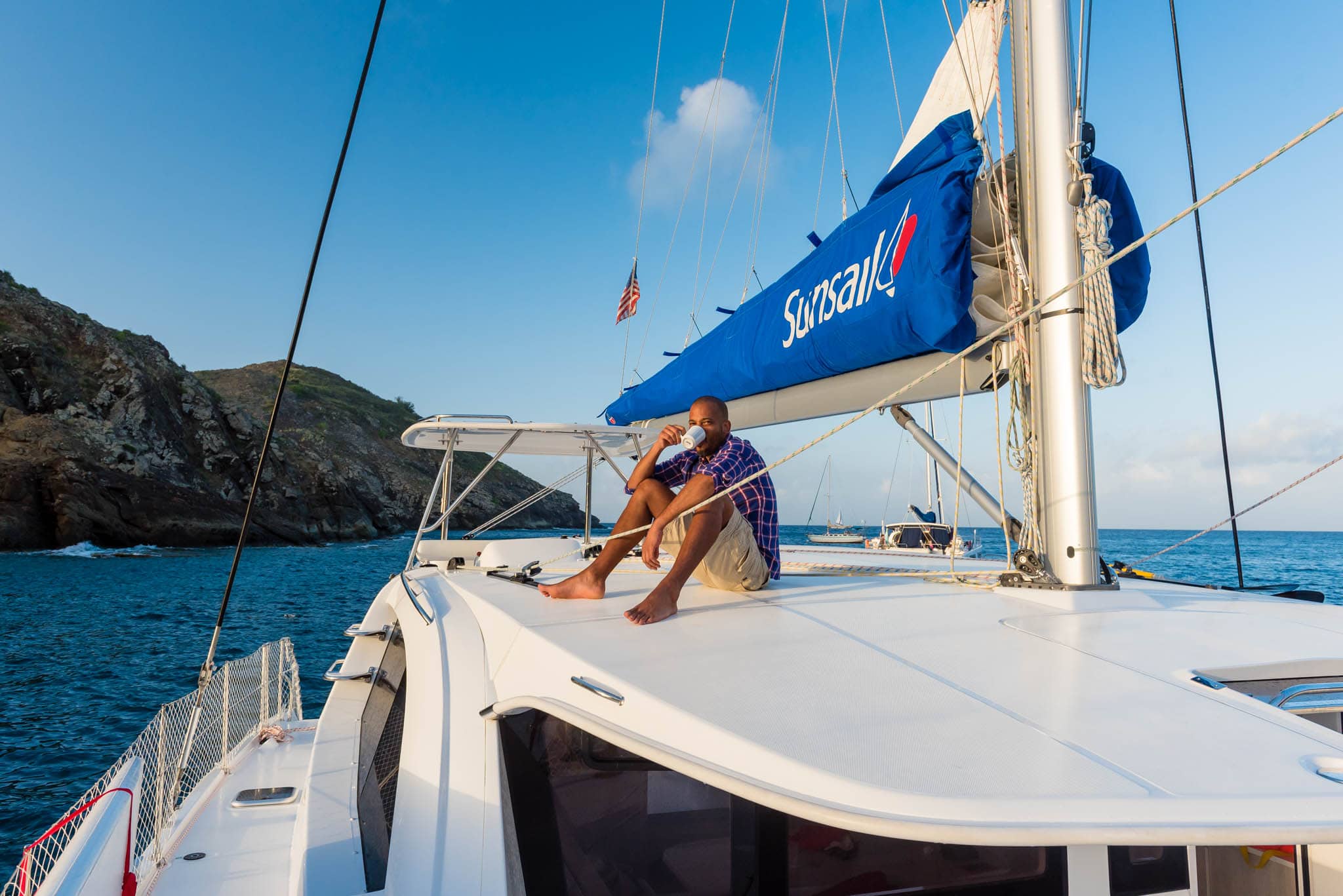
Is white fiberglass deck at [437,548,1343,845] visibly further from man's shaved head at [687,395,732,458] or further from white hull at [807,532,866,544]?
white hull at [807,532,866,544]

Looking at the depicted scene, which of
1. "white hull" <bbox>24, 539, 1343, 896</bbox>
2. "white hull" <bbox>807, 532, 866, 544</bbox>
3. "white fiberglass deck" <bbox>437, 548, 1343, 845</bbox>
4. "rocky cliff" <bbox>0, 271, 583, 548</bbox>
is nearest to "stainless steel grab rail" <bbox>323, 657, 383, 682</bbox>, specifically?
"white hull" <bbox>24, 539, 1343, 896</bbox>

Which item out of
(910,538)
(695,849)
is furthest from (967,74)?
(910,538)

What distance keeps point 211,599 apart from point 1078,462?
20467 mm

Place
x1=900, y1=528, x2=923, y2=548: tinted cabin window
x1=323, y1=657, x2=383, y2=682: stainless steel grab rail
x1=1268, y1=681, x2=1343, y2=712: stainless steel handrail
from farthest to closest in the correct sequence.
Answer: x1=900, y1=528, x2=923, y2=548: tinted cabin window < x1=323, y1=657, x2=383, y2=682: stainless steel grab rail < x1=1268, y1=681, x2=1343, y2=712: stainless steel handrail

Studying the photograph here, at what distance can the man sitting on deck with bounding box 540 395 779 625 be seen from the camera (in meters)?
2.67

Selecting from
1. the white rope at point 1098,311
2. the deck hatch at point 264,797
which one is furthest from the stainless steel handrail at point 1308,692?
the deck hatch at point 264,797

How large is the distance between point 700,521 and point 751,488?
1.80 ft

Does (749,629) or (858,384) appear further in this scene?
(858,384)

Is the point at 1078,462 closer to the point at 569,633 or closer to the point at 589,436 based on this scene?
the point at 569,633

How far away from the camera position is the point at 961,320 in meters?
2.83

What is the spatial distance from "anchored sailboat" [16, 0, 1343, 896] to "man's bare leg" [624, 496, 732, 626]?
10 cm

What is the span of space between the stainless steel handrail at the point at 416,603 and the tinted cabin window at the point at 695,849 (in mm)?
1004

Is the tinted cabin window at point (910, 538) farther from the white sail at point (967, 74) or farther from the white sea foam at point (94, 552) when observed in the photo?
the white sea foam at point (94, 552)

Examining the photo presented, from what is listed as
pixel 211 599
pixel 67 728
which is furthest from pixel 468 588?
pixel 211 599
